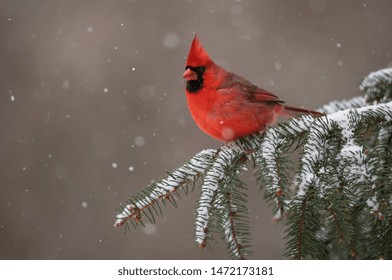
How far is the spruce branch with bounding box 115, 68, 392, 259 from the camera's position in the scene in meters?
1.43

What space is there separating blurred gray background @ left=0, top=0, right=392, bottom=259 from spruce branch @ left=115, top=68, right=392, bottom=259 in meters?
3.67

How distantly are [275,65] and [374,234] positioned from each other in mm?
4287

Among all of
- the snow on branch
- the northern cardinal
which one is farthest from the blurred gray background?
the snow on branch

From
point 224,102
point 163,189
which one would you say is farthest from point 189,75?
point 163,189

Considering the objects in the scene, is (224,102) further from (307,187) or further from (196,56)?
(307,187)

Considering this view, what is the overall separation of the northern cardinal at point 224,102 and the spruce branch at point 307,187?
0.25m

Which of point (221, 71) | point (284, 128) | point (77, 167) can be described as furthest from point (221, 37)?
point (284, 128)

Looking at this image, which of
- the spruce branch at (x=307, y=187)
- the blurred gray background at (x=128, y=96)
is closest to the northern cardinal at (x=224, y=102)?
the spruce branch at (x=307, y=187)

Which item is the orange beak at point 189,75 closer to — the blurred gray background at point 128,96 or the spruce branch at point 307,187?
the spruce branch at point 307,187

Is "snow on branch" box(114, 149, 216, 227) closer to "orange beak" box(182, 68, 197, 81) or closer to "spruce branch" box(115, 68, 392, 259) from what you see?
"spruce branch" box(115, 68, 392, 259)

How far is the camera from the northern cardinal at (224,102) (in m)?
2.15
